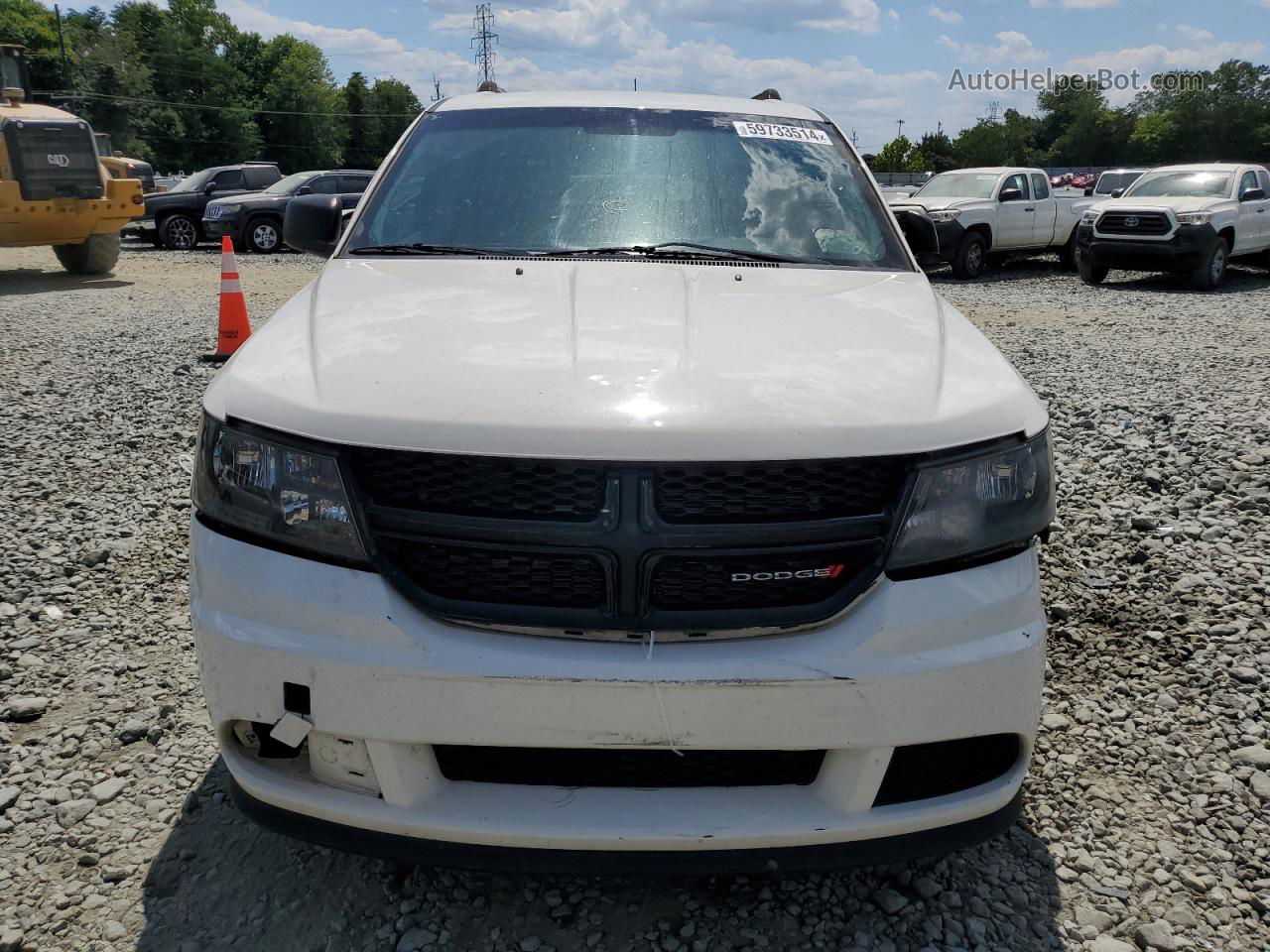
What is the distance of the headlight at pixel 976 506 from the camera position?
6.04ft

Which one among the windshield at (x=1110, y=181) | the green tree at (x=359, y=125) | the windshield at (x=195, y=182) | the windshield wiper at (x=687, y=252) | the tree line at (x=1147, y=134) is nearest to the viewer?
the windshield wiper at (x=687, y=252)

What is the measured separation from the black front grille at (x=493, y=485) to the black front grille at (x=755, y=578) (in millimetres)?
186

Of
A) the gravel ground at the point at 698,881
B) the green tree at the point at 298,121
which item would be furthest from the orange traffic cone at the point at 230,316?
the green tree at the point at 298,121

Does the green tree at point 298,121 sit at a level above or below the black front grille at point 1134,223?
above

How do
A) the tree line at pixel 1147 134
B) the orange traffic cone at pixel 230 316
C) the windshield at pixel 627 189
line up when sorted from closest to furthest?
the windshield at pixel 627 189, the orange traffic cone at pixel 230 316, the tree line at pixel 1147 134

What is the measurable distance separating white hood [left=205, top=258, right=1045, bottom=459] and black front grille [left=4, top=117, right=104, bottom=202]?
12728mm

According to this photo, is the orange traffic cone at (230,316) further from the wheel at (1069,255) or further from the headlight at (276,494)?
the wheel at (1069,255)

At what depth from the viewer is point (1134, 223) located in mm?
14555

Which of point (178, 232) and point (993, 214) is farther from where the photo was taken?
point (178, 232)

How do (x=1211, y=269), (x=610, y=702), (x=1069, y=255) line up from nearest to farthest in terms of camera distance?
(x=610, y=702)
(x=1211, y=269)
(x=1069, y=255)

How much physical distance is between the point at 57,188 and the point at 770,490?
554 inches

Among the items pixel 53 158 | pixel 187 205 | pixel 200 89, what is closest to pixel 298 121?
pixel 200 89

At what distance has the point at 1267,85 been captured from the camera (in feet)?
255

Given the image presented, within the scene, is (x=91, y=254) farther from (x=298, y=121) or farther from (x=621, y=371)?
(x=298, y=121)
